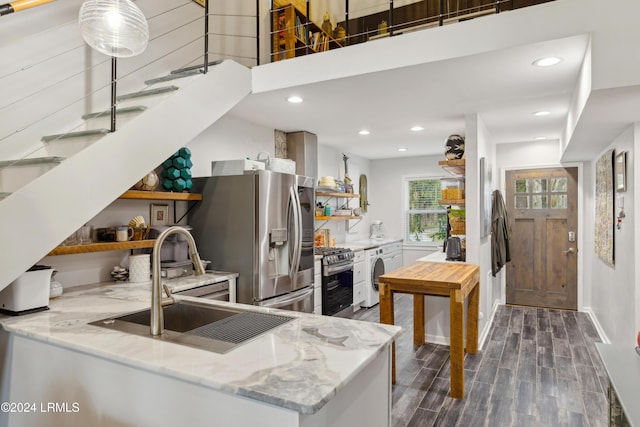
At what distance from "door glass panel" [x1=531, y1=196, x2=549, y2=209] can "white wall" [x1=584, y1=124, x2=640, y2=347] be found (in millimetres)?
1155

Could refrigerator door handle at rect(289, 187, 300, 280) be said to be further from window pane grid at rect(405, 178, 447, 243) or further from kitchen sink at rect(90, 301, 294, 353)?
window pane grid at rect(405, 178, 447, 243)

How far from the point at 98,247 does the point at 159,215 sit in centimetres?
90

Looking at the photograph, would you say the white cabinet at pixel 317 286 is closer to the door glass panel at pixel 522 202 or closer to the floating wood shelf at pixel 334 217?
the floating wood shelf at pixel 334 217

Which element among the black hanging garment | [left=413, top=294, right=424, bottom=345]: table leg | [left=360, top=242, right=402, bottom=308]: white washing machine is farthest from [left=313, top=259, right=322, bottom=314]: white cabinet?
the black hanging garment

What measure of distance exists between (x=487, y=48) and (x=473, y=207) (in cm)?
→ 196

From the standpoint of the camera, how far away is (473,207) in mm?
4070

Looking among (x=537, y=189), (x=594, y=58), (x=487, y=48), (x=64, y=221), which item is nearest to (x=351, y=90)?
(x=487, y=48)

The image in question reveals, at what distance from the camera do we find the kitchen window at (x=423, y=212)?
7.23 m

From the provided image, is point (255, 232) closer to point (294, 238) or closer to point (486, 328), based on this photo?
point (294, 238)

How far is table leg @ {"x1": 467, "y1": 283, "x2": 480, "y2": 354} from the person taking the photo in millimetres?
3707

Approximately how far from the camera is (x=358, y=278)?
17.9 ft

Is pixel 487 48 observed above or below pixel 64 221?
above

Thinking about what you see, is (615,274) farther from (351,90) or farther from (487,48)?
(351,90)

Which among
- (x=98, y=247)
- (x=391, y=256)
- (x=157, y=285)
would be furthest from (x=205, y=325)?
(x=391, y=256)
